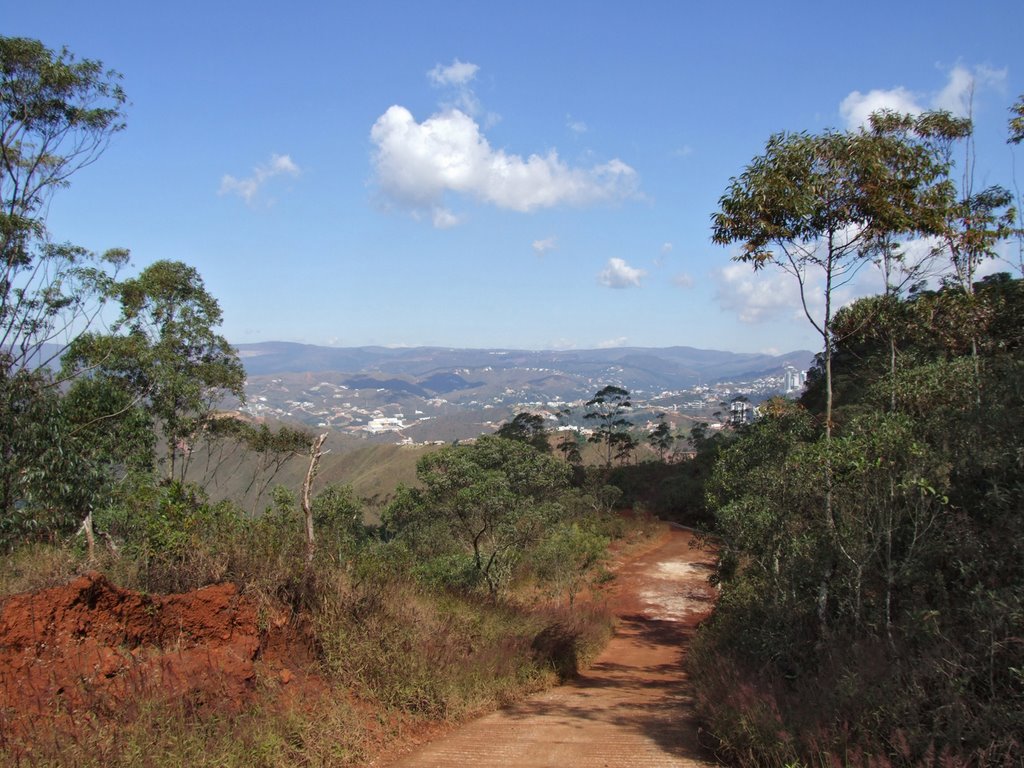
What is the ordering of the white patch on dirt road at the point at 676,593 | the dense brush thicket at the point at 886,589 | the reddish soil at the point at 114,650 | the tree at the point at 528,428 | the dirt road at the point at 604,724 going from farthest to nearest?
the tree at the point at 528,428
the white patch on dirt road at the point at 676,593
the dirt road at the point at 604,724
the reddish soil at the point at 114,650
the dense brush thicket at the point at 886,589

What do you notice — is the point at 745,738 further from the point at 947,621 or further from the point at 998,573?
the point at 998,573

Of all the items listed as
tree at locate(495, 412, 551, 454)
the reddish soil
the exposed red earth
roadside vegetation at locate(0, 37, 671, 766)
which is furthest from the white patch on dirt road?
tree at locate(495, 412, 551, 454)

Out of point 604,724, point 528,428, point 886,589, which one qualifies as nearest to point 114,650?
point 604,724

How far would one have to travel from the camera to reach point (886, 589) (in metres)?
5.82

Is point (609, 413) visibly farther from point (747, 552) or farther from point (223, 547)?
point (223, 547)

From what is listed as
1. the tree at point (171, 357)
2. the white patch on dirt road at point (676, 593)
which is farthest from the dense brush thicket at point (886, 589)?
the tree at point (171, 357)

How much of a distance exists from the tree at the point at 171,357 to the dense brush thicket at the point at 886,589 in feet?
49.1

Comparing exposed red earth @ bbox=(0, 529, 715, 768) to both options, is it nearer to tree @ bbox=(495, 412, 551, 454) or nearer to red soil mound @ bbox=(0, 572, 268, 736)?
red soil mound @ bbox=(0, 572, 268, 736)

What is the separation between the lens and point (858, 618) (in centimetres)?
591

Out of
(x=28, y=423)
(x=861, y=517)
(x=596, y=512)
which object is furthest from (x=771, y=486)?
(x=596, y=512)

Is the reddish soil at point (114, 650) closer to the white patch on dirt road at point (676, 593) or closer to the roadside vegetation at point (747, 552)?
the roadside vegetation at point (747, 552)

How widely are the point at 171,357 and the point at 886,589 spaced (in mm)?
17973

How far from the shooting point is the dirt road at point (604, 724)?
18.0 ft

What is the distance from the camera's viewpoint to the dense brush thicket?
162 inches
